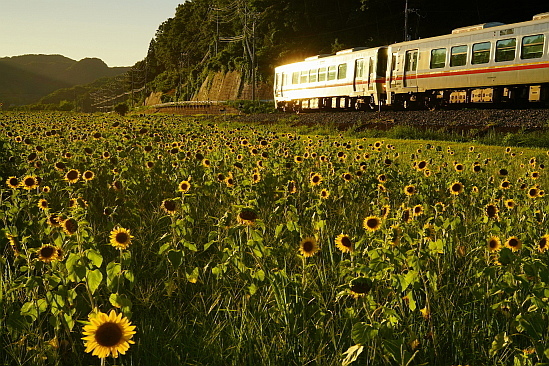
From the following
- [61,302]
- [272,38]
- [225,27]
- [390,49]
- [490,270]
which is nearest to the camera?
[61,302]

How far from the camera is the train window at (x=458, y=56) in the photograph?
20.7 metres

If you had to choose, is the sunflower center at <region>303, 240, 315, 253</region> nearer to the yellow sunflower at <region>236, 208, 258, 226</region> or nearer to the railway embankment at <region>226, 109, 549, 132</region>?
the yellow sunflower at <region>236, 208, 258, 226</region>

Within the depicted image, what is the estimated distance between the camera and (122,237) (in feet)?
8.52

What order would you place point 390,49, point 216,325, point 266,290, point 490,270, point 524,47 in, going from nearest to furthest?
point 490,270, point 216,325, point 266,290, point 524,47, point 390,49

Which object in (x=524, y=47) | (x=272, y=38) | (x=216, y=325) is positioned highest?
(x=272, y=38)

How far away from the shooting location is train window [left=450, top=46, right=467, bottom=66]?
2072 centimetres

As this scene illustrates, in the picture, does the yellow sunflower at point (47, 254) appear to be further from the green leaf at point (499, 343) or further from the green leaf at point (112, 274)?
the green leaf at point (499, 343)

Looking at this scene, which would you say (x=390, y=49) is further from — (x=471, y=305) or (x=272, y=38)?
(x=272, y=38)

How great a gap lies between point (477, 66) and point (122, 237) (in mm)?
19843

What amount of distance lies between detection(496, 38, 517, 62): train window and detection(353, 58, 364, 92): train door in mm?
8795

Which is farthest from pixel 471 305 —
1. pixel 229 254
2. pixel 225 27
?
pixel 225 27

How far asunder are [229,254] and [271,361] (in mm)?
686

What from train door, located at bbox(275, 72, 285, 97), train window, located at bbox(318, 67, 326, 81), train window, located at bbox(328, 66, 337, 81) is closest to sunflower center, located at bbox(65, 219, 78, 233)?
train window, located at bbox(328, 66, 337, 81)

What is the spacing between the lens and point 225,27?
8906 centimetres
